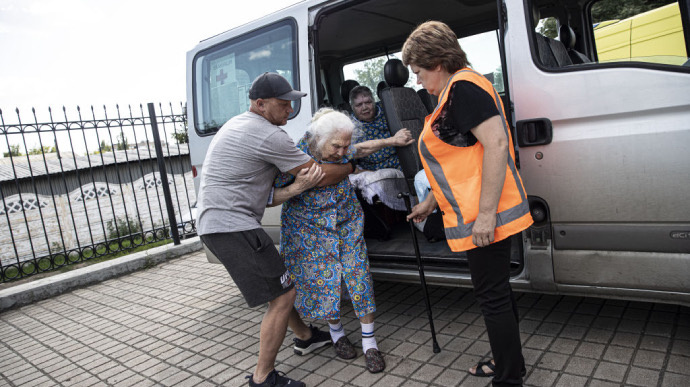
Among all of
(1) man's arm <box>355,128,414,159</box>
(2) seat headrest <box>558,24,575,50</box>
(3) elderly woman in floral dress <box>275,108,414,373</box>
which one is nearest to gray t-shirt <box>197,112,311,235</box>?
(3) elderly woman in floral dress <box>275,108,414,373</box>

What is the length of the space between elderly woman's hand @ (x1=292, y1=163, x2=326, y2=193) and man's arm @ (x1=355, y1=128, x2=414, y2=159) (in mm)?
451

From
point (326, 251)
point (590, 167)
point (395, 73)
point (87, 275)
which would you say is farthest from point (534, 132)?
point (87, 275)

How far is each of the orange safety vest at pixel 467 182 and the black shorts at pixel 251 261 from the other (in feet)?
3.47

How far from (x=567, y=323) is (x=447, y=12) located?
3.10 meters

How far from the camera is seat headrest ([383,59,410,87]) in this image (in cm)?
420

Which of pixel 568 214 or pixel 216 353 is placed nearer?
pixel 568 214

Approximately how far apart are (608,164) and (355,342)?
196 centimetres

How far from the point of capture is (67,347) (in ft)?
12.8

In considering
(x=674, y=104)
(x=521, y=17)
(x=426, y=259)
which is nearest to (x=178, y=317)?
(x=426, y=259)

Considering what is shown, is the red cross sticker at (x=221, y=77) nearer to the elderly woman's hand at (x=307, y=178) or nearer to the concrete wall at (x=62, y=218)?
the elderly woman's hand at (x=307, y=178)

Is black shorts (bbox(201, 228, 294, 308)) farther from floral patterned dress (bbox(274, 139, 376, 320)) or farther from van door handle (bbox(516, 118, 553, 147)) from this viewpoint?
van door handle (bbox(516, 118, 553, 147))

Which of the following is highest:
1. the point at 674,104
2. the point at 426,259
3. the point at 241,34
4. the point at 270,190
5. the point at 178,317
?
the point at 241,34

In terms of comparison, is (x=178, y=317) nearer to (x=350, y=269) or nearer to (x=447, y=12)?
(x=350, y=269)

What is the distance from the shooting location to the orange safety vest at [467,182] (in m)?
1.98
